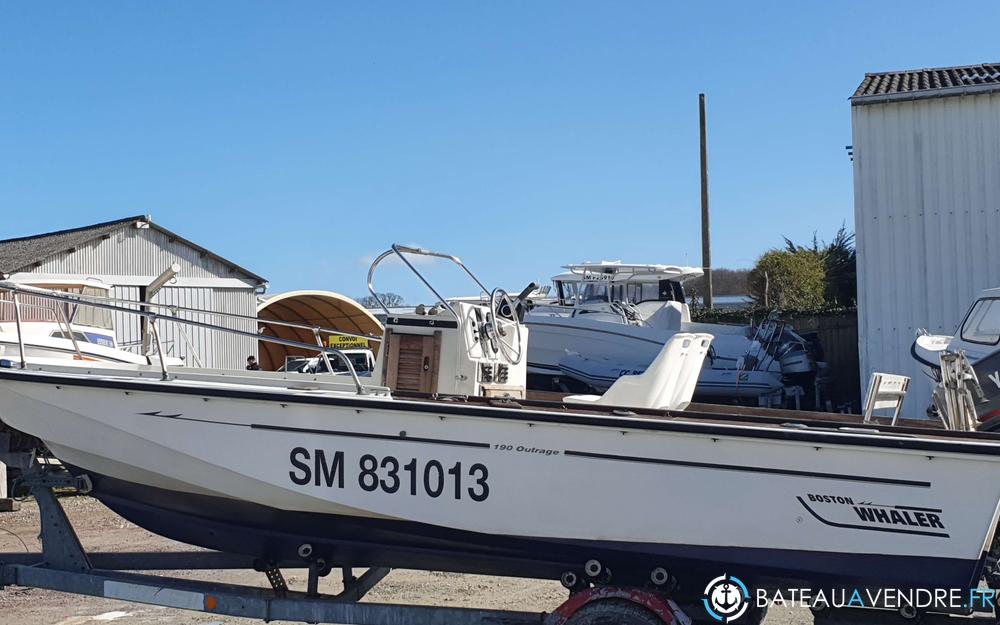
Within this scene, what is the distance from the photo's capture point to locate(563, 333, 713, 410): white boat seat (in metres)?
5.51

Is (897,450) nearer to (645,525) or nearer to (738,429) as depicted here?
(738,429)

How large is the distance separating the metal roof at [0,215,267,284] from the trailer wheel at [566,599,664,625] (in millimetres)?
11777

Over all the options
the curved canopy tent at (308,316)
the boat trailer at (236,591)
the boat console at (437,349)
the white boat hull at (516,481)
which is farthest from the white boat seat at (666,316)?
the white boat hull at (516,481)

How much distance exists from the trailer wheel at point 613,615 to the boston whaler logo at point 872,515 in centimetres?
82

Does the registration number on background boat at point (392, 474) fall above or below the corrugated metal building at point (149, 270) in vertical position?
below

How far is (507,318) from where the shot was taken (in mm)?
5793

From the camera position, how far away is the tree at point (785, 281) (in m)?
22.8

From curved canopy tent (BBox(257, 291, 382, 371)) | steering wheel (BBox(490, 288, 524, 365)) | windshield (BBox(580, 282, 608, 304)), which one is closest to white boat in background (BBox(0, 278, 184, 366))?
steering wheel (BBox(490, 288, 524, 365))

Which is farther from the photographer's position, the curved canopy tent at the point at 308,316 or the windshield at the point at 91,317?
the curved canopy tent at the point at 308,316

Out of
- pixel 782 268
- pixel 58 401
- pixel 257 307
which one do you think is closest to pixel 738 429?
pixel 58 401

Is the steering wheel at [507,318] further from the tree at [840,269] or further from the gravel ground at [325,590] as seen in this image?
the tree at [840,269]

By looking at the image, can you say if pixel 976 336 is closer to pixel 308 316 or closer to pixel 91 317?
pixel 91 317

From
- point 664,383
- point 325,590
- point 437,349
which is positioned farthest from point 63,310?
point 664,383

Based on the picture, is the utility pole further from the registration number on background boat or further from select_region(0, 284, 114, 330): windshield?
the registration number on background boat
